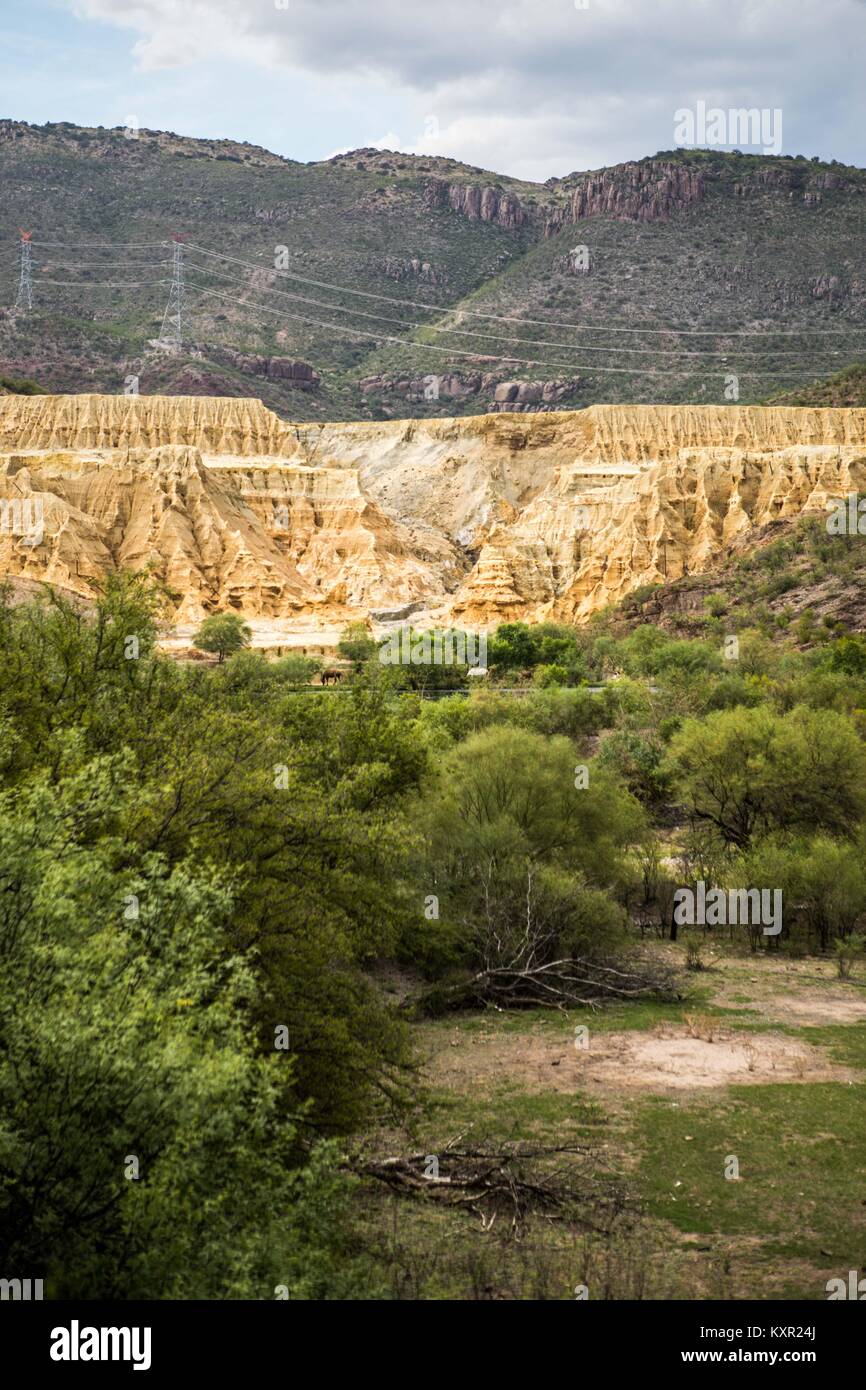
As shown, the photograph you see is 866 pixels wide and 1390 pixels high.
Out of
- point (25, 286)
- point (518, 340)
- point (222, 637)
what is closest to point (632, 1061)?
point (222, 637)

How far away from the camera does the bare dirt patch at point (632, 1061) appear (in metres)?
16.8

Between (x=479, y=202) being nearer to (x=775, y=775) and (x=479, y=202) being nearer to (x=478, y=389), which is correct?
(x=478, y=389)

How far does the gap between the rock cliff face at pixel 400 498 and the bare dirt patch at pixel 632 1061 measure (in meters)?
52.3

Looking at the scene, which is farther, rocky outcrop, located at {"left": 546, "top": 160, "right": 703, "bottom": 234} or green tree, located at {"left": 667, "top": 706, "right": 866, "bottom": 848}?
rocky outcrop, located at {"left": 546, "top": 160, "right": 703, "bottom": 234}

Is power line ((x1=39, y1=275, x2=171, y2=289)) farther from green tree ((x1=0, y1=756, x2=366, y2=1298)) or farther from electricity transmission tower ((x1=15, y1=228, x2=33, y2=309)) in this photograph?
green tree ((x1=0, y1=756, x2=366, y2=1298))

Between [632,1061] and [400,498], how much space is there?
7681 centimetres

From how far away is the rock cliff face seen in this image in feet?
244

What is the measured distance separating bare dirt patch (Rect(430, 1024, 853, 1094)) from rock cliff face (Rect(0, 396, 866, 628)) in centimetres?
5231

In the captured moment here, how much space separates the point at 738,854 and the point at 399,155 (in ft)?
581

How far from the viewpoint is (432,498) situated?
91875 mm

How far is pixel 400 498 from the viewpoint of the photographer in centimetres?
9200

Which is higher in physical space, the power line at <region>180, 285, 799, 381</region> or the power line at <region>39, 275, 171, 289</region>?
the power line at <region>39, 275, 171, 289</region>

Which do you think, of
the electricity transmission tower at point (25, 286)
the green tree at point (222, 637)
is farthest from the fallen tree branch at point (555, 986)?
the electricity transmission tower at point (25, 286)
